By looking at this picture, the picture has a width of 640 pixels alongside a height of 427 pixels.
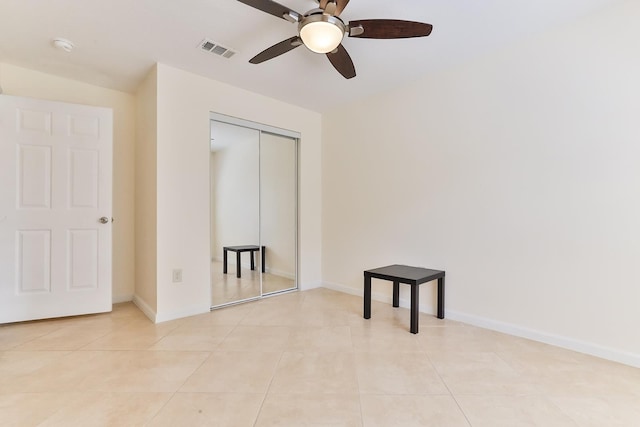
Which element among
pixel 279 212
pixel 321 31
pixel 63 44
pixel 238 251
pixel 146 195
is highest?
pixel 63 44

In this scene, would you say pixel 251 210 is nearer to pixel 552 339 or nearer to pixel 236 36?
pixel 236 36

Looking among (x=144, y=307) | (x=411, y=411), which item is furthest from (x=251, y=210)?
(x=411, y=411)

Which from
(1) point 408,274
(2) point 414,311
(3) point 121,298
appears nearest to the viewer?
(2) point 414,311

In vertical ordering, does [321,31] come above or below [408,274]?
above

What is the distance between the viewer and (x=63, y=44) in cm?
240

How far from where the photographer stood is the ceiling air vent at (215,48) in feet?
8.01

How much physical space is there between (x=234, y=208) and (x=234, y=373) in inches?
75.9

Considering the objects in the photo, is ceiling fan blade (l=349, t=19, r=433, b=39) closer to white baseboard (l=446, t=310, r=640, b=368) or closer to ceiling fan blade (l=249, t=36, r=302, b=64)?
ceiling fan blade (l=249, t=36, r=302, b=64)

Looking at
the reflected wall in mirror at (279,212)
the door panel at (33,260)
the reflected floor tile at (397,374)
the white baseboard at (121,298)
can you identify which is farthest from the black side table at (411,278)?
the door panel at (33,260)

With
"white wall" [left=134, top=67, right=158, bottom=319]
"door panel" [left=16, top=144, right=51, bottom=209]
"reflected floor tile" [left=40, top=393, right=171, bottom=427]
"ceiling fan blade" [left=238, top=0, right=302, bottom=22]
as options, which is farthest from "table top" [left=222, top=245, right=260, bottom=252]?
"ceiling fan blade" [left=238, top=0, right=302, bottom=22]

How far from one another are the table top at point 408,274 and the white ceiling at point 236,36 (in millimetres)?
1905

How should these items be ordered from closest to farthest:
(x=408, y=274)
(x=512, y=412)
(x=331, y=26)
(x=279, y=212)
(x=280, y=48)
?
1. (x=512, y=412)
2. (x=331, y=26)
3. (x=280, y=48)
4. (x=408, y=274)
5. (x=279, y=212)

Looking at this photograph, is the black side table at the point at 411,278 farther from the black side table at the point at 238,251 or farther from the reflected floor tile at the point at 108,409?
the reflected floor tile at the point at 108,409

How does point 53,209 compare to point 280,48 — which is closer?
point 280,48
